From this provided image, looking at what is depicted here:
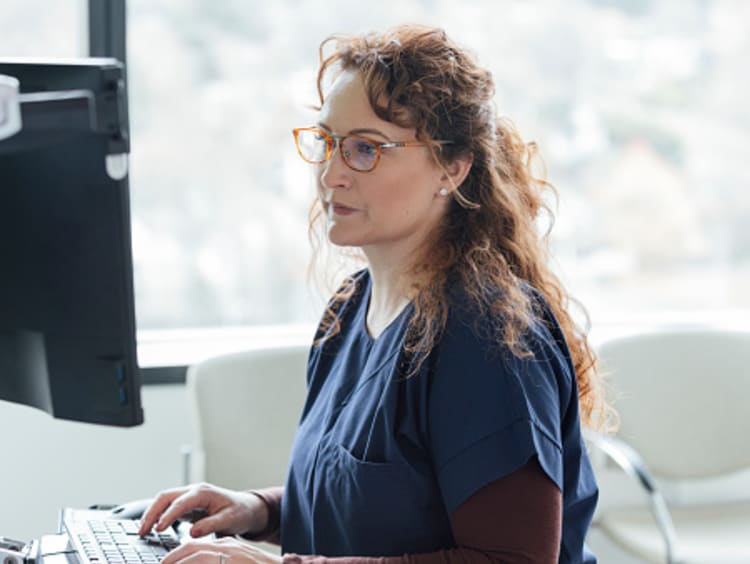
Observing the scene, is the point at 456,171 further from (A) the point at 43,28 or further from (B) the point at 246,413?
(A) the point at 43,28

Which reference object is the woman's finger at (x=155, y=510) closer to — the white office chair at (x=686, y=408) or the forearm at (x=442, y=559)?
the forearm at (x=442, y=559)

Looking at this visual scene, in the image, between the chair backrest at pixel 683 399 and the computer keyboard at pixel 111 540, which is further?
the chair backrest at pixel 683 399

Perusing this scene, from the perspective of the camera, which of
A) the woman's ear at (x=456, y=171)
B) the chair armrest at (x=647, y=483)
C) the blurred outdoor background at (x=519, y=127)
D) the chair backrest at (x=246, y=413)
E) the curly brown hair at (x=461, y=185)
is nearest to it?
the curly brown hair at (x=461, y=185)

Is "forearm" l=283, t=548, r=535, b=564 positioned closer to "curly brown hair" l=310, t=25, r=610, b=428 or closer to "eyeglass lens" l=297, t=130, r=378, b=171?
"curly brown hair" l=310, t=25, r=610, b=428

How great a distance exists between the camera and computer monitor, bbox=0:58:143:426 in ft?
3.28

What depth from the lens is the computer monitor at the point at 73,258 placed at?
1001mm

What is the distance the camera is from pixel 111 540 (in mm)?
1374

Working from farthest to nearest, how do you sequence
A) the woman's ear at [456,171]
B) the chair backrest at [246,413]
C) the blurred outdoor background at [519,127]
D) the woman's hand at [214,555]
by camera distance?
the blurred outdoor background at [519,127] → the chair backrest at [246,413] → the woman's ear at [456,171] → the woman's hand at [214,555]

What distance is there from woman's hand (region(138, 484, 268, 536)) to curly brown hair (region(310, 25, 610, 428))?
1.33 feet

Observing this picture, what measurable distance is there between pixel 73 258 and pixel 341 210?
0.51 meters

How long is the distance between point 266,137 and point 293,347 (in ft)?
2.38

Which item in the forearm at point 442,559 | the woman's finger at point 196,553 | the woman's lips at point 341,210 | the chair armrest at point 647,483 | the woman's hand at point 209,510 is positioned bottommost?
the chair armrest at point 647,483

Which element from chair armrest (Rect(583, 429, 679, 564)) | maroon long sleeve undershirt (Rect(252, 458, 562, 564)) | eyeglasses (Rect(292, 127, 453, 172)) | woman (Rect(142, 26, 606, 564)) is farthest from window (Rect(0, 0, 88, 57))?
maroon long sleeve undershirt (Rect(252, 458, 562, 564))

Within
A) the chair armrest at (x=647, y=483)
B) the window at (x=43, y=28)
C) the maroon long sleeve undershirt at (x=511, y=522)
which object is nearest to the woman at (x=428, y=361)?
the maroon long sleeve undershirt at (x=511, y=522)
